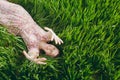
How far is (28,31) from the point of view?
10.1ft

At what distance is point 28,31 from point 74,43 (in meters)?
0.40

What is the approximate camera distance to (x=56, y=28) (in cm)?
323

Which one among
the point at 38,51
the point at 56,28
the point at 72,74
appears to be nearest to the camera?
the point at 72,74

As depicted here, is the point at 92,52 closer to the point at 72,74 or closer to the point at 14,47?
the point at 72,74

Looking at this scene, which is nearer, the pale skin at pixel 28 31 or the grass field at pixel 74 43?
the grass field at pixel 74 43

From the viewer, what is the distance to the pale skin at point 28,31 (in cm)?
298

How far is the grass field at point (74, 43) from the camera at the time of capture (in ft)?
9.25

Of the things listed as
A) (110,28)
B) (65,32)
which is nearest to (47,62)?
(65,32)

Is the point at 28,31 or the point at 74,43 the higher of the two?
the point at 28,31

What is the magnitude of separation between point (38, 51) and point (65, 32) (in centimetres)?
28

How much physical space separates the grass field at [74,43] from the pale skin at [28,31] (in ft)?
0.18

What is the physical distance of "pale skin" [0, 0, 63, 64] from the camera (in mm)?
2981

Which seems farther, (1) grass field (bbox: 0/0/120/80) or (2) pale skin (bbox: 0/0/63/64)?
Result: (2) pale skin (bbox: 0/0/63/64)

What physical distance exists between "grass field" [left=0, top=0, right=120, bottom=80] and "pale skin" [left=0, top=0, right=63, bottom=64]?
0.18 ft
